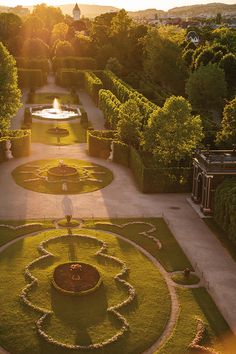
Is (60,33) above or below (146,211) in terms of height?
above

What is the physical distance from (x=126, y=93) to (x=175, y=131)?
134 feet

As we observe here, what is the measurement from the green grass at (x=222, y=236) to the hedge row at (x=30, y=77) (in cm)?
9206

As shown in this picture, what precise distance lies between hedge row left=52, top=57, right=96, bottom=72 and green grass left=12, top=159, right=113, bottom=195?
274 feet

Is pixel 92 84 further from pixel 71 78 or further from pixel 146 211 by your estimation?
pixel 146 211

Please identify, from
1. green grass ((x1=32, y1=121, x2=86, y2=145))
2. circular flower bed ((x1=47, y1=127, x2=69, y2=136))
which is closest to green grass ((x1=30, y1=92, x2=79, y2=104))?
green grass ((x1=32, y1=121, x2=86, y2=145))

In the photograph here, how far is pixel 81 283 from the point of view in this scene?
36344 mm

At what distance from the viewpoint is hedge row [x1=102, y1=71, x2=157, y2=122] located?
7674 centimetres

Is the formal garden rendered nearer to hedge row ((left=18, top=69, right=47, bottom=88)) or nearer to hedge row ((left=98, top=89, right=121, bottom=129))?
hedge row ((left=98, top=89, right=121, bottom=129))

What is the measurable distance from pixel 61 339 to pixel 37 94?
100562mm

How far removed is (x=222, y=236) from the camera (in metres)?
46.8

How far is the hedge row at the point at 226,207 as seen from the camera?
147 ft

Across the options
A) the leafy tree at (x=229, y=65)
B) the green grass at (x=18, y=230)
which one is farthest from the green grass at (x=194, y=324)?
the leafy tree at (x=229, y=65)

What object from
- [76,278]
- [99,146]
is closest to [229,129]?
[99,146]

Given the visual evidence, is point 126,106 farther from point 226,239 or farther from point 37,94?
point 37,94
